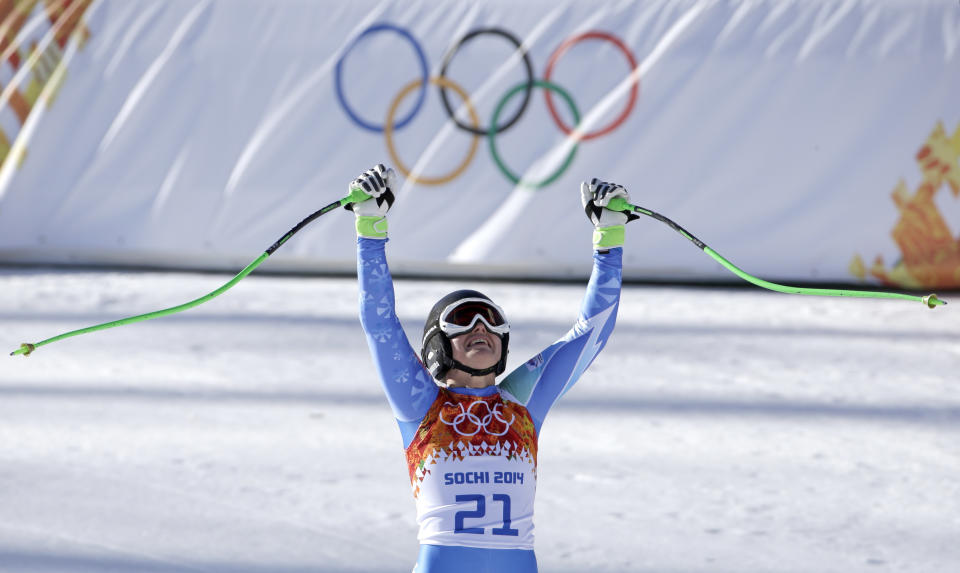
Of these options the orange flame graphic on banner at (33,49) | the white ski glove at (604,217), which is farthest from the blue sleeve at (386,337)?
the orange flame graphic on banner at (33,49)

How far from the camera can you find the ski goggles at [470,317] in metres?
2.51

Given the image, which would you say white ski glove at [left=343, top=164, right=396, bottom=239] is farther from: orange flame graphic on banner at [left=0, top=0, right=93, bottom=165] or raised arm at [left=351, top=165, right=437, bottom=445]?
orange flame graphic on banner at [left=0, top=0, right=93, bottom=165]

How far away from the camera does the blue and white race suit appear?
239 centimetres

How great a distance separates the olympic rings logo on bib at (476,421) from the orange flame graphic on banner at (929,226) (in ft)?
17.4

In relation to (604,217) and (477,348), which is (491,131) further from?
(477,348)

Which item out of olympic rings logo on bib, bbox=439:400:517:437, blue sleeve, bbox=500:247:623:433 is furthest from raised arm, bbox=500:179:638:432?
olympic rings logo on bib, bbox=439:400:517:437

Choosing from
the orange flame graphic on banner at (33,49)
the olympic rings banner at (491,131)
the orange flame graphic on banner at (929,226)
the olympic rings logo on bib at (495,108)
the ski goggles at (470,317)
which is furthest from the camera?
Result: the orange flame graphic on banner at (33,49)

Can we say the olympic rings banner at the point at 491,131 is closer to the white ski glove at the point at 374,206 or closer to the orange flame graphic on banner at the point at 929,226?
the orange flame graphic on banner at the point at 929,226

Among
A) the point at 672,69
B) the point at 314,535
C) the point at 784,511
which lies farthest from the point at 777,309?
the point at 314,535

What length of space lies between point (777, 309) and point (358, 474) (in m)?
3.34

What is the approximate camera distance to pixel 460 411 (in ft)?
8.13

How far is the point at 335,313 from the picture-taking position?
664 centimetres

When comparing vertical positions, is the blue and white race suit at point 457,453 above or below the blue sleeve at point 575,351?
below

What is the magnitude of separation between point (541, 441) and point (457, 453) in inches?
89.5
